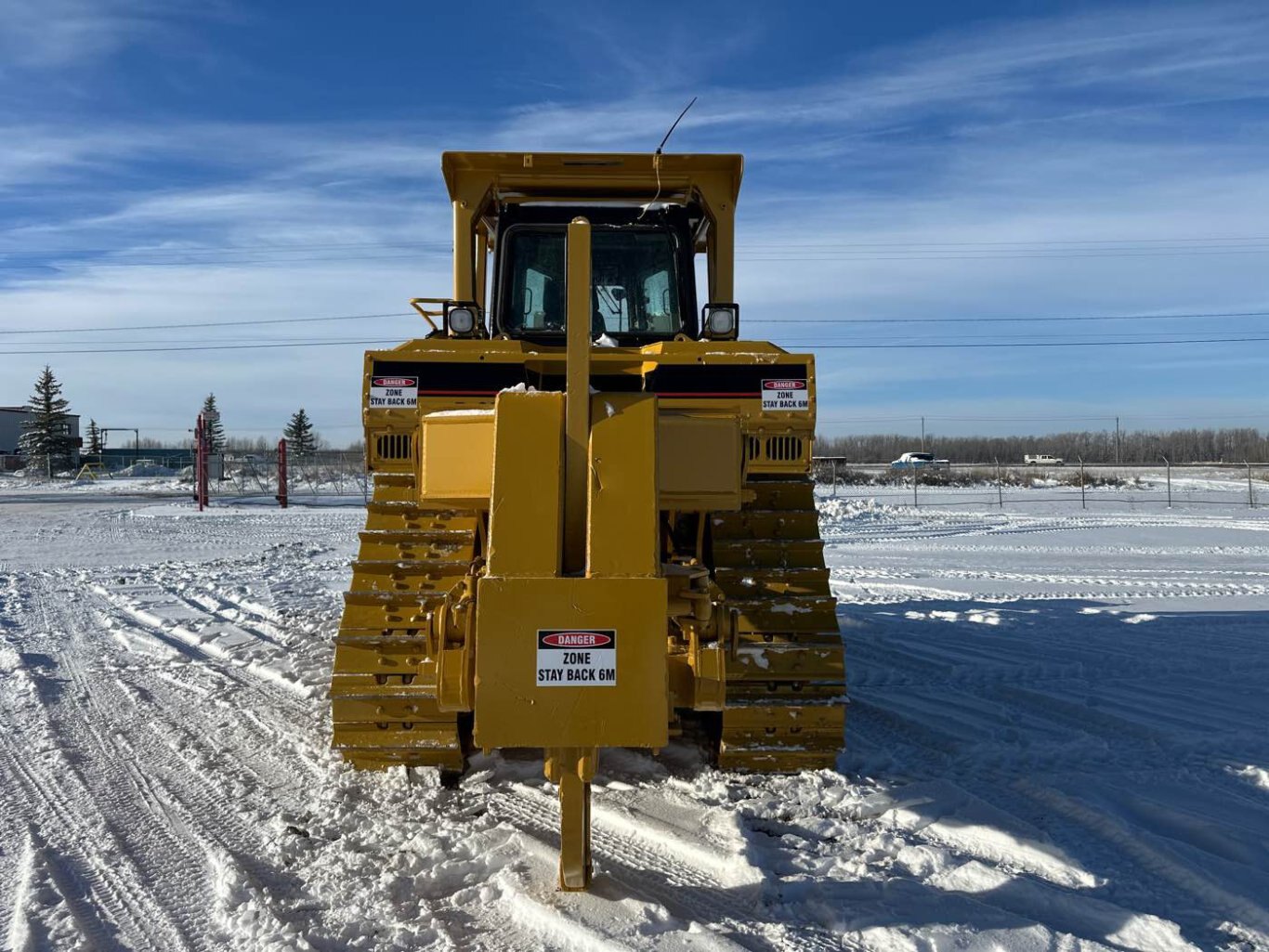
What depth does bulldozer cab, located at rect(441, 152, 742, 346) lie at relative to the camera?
232 inches

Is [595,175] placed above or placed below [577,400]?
above

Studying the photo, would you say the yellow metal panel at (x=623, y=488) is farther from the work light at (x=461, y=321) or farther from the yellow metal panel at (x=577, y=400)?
the work light at (x=461, y=321)

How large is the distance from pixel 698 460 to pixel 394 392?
1552 mm

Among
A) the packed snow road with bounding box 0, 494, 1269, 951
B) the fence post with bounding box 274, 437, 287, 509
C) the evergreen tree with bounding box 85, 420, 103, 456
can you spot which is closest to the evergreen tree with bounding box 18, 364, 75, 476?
the evergreen tree with bounding box 85, 420, 103, 456

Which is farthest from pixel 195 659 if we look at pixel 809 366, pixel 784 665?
pixel 809 366

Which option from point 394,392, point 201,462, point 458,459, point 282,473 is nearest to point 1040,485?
→ point 282,473

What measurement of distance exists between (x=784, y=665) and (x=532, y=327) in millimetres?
2776

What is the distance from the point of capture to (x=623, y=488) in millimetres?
3072

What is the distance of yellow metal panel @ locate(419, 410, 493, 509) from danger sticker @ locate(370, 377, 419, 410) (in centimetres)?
81

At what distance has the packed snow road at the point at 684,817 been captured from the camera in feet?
10.4

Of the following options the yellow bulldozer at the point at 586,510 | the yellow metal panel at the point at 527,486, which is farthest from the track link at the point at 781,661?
the yellow metal panel at the point at 527,486

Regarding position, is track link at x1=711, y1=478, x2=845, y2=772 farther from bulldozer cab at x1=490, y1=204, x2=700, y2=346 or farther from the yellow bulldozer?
bulldozer cab at x1=490, y1=204, x2=700, y2=346

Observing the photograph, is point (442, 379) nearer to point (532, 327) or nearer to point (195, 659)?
point (532, 327)

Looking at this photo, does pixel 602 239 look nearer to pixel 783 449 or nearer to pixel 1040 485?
pixel 783 449
